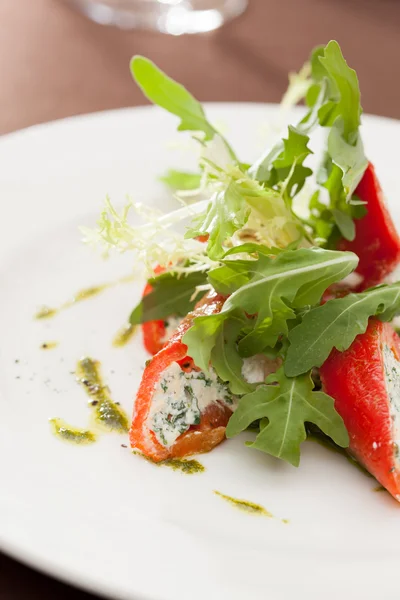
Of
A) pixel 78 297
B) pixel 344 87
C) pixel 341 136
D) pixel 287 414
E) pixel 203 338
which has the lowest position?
pixel 78 297

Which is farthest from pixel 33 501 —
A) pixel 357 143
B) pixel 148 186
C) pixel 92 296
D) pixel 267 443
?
pixel 148 186

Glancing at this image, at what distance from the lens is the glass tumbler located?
4.64 meters

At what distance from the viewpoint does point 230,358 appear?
6.90ft

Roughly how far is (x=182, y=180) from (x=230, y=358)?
3.88ft

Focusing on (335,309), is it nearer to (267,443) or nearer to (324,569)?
(267,443)

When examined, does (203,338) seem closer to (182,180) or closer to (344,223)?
(344,223)

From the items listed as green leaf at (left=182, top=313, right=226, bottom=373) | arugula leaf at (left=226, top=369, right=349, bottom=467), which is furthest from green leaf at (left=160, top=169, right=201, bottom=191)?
arugula leaf at (left=226, top=369, right=349, bottom=467)

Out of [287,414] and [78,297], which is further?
[78,297]

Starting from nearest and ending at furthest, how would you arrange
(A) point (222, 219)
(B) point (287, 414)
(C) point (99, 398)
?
(B) point (287, 414) → (A) point (222, 219) → (C) point (99, 398)

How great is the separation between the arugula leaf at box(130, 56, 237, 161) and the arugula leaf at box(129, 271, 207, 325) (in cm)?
46

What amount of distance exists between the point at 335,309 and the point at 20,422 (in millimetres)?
860


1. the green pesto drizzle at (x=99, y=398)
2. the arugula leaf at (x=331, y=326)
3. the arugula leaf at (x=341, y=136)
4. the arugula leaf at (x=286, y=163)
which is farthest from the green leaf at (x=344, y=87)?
the green pesto drizzle at (x=99, y=398)

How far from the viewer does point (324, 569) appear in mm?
1691

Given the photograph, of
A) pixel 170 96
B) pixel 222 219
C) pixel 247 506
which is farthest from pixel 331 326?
pixel 170 96
